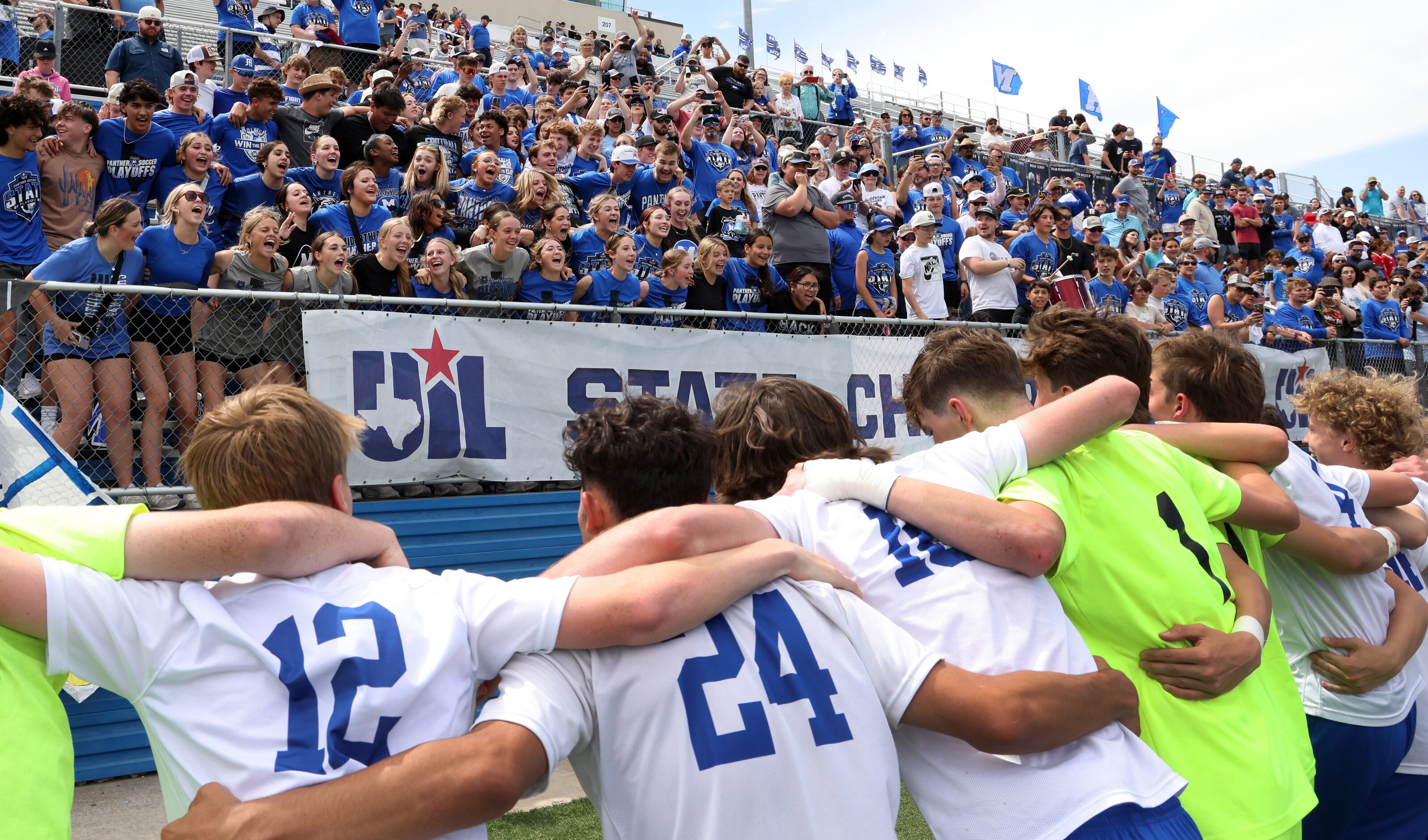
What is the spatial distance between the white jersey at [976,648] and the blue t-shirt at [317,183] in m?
6.84

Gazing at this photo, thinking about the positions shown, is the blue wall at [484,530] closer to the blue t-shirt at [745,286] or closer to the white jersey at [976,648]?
the blue t-shirt at [745,286]

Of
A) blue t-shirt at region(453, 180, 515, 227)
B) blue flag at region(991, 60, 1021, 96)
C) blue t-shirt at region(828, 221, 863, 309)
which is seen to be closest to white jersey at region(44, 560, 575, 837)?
blue t-shirt at region(453, 180, 515, 227)

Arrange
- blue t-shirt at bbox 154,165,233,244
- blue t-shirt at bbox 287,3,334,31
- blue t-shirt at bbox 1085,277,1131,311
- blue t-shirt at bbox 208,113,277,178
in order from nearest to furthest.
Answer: blue t-shirt at bbox 154,165,233,244
blue t-shirt at bbox 208,113,277,178
blue t-shirt at bbox 1085,277,1131,311
blue t-shirt at bbox 287,3,334,31

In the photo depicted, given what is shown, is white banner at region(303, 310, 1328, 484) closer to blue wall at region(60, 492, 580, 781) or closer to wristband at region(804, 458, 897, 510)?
blue wall at region(60, 492, 580, 781)

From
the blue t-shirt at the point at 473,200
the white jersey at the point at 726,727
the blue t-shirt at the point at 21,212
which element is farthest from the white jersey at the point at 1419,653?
the blue t-shirt at the point at 21,212

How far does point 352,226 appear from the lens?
728cm

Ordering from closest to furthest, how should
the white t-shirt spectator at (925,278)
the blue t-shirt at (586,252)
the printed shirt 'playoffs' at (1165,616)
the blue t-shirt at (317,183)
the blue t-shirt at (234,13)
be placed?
the printed shirt 'playoffs' at (1165,616) → the blue t-shirt at (317,183) → the blue t-shirt at (586,252) → the white t-shirt spectator at (925,278) → the blue t-shirt at (234,13)

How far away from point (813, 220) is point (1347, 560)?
7447mm

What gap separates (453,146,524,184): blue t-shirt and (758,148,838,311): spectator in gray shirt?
241cm

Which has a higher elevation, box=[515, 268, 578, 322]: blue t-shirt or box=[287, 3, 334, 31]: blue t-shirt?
box=[287, 3, 334, 31]: blue t-shirt

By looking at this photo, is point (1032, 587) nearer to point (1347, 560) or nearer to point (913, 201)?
point (1347, 560)

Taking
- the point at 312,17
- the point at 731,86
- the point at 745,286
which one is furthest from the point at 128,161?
the point at 731,86

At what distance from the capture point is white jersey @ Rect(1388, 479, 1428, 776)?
3.19 metres

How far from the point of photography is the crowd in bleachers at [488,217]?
5543 millimetres
